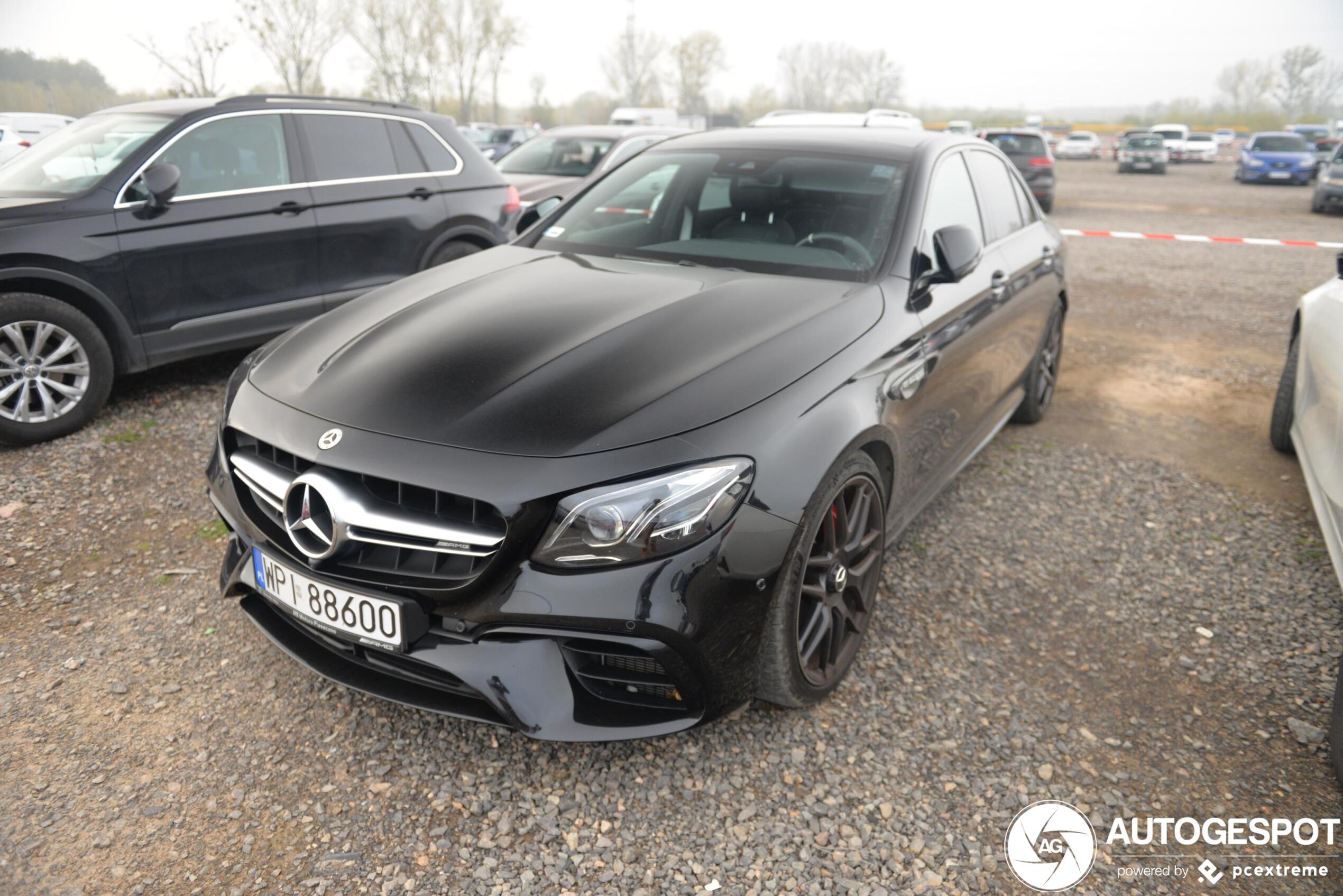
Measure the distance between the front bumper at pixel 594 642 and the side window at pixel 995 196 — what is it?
2467 mm

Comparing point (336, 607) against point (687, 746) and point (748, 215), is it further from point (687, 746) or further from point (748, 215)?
point (748, 215)

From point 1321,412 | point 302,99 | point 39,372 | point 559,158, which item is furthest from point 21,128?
point 1321,412

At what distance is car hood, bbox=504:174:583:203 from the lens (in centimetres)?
903

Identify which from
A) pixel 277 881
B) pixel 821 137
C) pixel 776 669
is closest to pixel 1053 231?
pixel 821 137

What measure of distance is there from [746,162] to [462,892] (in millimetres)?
2708

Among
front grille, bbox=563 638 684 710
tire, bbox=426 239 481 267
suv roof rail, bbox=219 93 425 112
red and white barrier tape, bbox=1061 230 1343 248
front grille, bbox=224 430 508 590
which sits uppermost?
suv roof rail, bbox=219 93 425 112

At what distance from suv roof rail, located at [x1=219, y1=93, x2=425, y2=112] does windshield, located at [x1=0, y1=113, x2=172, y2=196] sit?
45 centimetres

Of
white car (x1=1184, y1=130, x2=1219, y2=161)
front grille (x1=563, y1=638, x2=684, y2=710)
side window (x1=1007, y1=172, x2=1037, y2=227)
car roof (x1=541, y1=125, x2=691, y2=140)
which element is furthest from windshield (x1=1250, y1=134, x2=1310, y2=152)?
front grille (x1=563, y1=638, x2=684, y2=710)

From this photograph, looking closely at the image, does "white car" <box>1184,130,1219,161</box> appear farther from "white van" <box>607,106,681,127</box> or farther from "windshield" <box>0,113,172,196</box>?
"windshield" <box>0,113,172,196</box>

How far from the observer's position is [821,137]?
3.55 m

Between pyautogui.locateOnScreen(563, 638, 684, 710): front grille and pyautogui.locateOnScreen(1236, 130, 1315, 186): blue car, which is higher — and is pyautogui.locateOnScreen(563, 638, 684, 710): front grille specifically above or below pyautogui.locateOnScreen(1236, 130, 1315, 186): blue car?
below

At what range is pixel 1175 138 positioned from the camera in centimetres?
4062

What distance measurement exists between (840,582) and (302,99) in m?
4.70

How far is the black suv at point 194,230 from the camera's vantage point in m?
4.21
